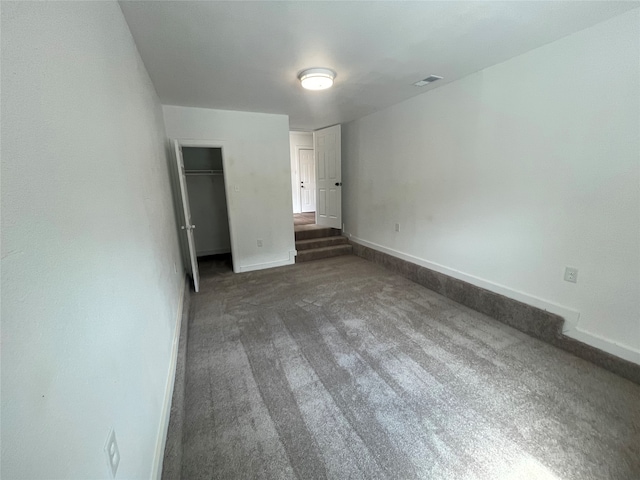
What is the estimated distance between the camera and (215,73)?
2.43m

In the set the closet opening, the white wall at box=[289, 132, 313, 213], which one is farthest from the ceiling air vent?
the white wall at box=[289, 132, 313, 213]

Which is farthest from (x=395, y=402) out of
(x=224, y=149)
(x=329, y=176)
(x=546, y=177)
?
(x=329, y=176)

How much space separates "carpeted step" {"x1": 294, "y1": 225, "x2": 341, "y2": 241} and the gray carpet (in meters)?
2.35

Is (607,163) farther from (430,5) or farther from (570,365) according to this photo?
(430,5)

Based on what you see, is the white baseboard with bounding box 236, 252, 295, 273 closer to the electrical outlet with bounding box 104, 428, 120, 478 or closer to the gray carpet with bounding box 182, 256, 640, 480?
the gray carpet with bounding box 182, 256, 640, 480

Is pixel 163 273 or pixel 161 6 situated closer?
pixel 161 6

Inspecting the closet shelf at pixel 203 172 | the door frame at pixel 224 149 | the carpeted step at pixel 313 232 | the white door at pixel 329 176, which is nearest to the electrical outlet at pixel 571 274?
the white door at pixel 329 176

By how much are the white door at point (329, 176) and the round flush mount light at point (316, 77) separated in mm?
2220

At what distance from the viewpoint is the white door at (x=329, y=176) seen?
4840mm

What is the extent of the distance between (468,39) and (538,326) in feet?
7.89

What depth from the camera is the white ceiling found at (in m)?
1.59

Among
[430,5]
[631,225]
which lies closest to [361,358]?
[631,225]

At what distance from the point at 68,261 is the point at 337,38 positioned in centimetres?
206

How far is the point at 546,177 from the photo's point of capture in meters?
2.20
